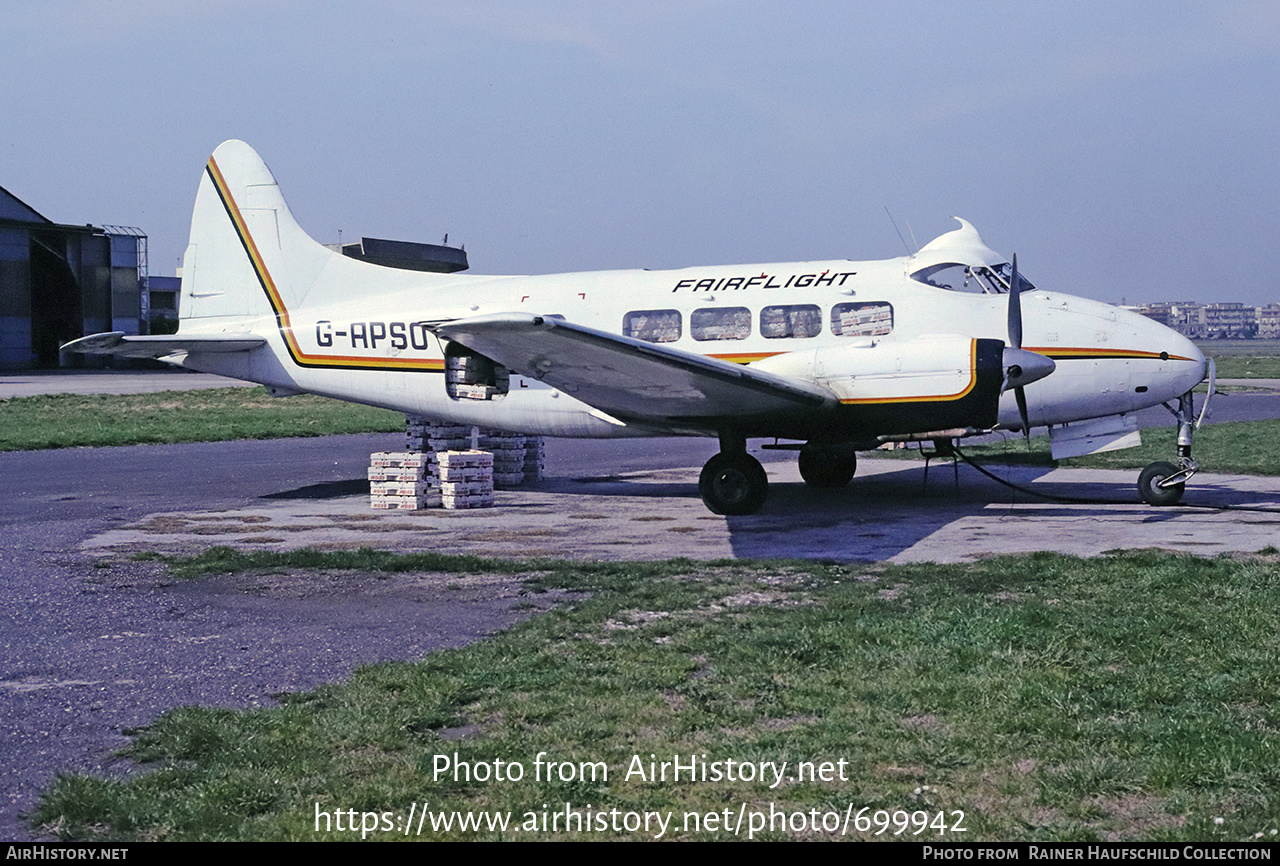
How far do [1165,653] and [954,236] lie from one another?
34.3ft

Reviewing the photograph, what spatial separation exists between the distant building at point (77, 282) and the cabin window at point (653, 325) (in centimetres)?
7106

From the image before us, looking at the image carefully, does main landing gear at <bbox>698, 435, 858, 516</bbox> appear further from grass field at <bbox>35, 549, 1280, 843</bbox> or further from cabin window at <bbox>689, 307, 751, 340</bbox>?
grass field at <bbox>35, 549, 1280, 843</bbox>

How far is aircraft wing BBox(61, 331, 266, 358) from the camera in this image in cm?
1823

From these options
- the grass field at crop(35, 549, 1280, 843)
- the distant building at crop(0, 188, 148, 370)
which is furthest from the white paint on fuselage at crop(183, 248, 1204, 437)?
the distant building at crop(0, 188, 148, 370)

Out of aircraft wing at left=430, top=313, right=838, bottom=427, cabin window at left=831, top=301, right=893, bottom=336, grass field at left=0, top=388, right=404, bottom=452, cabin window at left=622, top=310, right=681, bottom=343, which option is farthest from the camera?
grass field at left=0, top=388, right=404, bottom=452

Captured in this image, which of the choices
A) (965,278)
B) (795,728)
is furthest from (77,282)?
(795,728)

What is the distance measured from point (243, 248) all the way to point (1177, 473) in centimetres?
1529

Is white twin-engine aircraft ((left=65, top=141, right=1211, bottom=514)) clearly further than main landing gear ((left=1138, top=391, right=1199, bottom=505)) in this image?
No

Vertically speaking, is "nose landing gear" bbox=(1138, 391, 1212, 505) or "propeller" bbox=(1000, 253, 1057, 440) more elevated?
"propeller" bbox=(1000, 253, 1057, 440)

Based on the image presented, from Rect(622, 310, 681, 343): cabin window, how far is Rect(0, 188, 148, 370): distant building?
233ft

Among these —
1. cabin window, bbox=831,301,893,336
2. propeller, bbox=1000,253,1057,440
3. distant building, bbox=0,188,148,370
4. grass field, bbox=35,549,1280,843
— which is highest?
distant building, bbox=0,188,148,370

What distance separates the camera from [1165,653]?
26.5 ft

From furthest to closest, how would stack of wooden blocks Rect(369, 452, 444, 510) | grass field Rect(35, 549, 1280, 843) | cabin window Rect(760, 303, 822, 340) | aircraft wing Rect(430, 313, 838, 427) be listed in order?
stack of wooden blocks Rect(369, 452, 444, 510)
cabin window Rect(760, 303, 822, 340)
aircraft wing Rect(430, 313, 838, 427)
grass field Rect(35, 549, 1280, 843)

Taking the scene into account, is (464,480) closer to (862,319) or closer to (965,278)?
(862,319)
